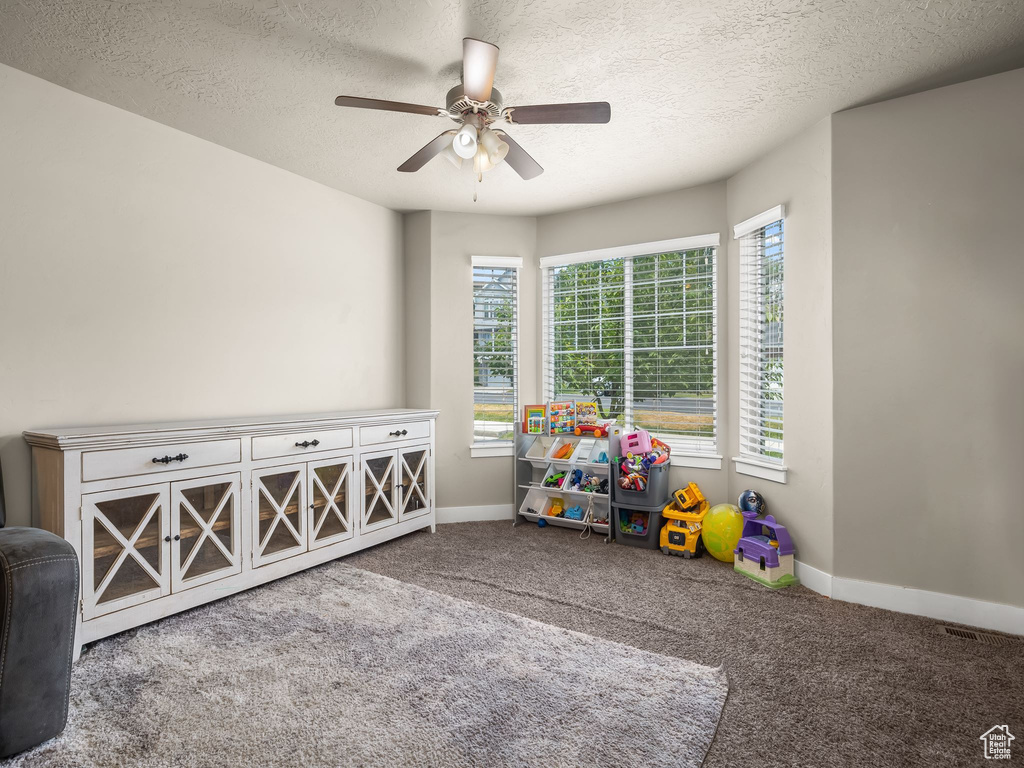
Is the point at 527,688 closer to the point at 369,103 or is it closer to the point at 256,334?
the point at 369,103

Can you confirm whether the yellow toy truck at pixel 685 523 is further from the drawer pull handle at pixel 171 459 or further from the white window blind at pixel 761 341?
the drawer pull handle at pixel 171 459

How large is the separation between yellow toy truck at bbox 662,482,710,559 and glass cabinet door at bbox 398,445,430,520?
5.90 ft

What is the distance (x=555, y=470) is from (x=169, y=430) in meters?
2.79

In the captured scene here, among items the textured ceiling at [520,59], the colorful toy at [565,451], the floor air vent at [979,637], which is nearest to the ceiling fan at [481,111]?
the textured ceiling at [520,59]

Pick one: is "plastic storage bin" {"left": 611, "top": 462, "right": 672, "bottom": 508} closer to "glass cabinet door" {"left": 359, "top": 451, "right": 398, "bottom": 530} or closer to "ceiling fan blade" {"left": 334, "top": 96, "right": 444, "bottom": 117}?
"glass cabinet door" {"left": 359, "top": 451, "right": 398, "bottom": 530}

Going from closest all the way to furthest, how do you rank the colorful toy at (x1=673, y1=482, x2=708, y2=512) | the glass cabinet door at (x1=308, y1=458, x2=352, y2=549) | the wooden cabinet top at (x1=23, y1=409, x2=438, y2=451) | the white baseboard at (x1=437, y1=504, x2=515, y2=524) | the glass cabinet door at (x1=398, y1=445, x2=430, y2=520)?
the wooden cabinet top at (x1=23, y1=409, x2=438, y2=451) < the glass cabinet door at (x1=308, y1=458, x2=352, y2=549) < the colorful toy at (x1=673, y1=482, x2=708, y2=512) < the glass cabinet door at (x1=398, y1=445, x2=430, y2=520) < the white baseboard at (x1=437, y1=504, x2=515, y2=524)

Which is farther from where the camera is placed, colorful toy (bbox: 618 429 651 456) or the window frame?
colorful toy (bbox: 618 429 651 456)

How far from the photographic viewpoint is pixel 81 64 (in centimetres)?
242

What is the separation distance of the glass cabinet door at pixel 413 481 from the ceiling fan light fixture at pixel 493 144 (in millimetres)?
2241

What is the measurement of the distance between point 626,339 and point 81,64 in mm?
3670

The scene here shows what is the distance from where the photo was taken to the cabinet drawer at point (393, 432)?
362 centimetres

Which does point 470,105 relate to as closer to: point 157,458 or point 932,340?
point 157,458

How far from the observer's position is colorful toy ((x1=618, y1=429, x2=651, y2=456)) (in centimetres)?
393

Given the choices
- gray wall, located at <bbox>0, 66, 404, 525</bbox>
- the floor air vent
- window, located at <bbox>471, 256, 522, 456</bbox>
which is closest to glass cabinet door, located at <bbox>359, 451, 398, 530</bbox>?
gray wall, located at <bbox>0, 66, 404, 525</bbox>
